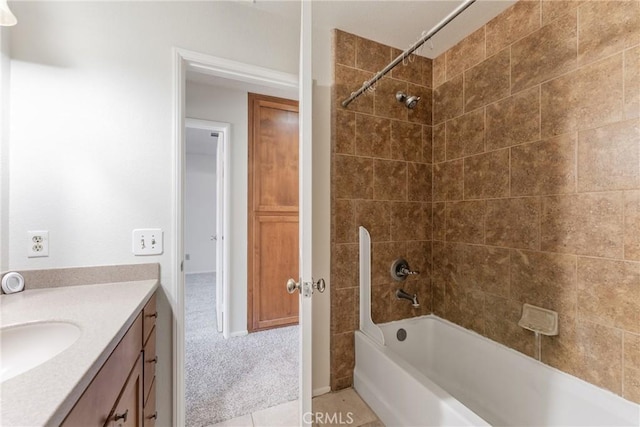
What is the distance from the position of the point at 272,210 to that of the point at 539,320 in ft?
7.00

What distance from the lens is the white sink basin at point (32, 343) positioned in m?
0.76

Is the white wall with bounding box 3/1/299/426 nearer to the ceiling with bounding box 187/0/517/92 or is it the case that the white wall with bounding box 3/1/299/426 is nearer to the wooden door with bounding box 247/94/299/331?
the ceiling with bounding box 187/0/517/92

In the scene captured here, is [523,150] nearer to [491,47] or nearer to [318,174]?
[491,47]

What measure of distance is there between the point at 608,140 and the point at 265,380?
2328mm

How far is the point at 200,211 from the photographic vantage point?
501 centimetres

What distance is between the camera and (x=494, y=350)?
5.04 feet

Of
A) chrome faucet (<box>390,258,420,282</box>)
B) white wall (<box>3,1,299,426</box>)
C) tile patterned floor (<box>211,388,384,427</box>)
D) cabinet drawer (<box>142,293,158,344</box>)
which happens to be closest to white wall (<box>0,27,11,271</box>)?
white wall (<box>3,1,299,426</box>)

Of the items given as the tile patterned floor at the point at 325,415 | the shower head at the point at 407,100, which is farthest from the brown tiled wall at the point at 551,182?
the tile patterned floor at the point at 325,415

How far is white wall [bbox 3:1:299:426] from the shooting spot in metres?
1.12

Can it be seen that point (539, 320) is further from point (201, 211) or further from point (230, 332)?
point (201, 211)

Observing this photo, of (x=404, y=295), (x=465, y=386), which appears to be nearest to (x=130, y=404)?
(x=404, y=295)

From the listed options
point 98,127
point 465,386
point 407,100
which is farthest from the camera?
point 407,100

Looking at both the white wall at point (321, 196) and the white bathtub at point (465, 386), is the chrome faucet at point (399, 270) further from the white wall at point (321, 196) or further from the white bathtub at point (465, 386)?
the white wall at point (321, 196)

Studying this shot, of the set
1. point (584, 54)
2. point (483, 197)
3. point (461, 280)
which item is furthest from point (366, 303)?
point (584, 54)
